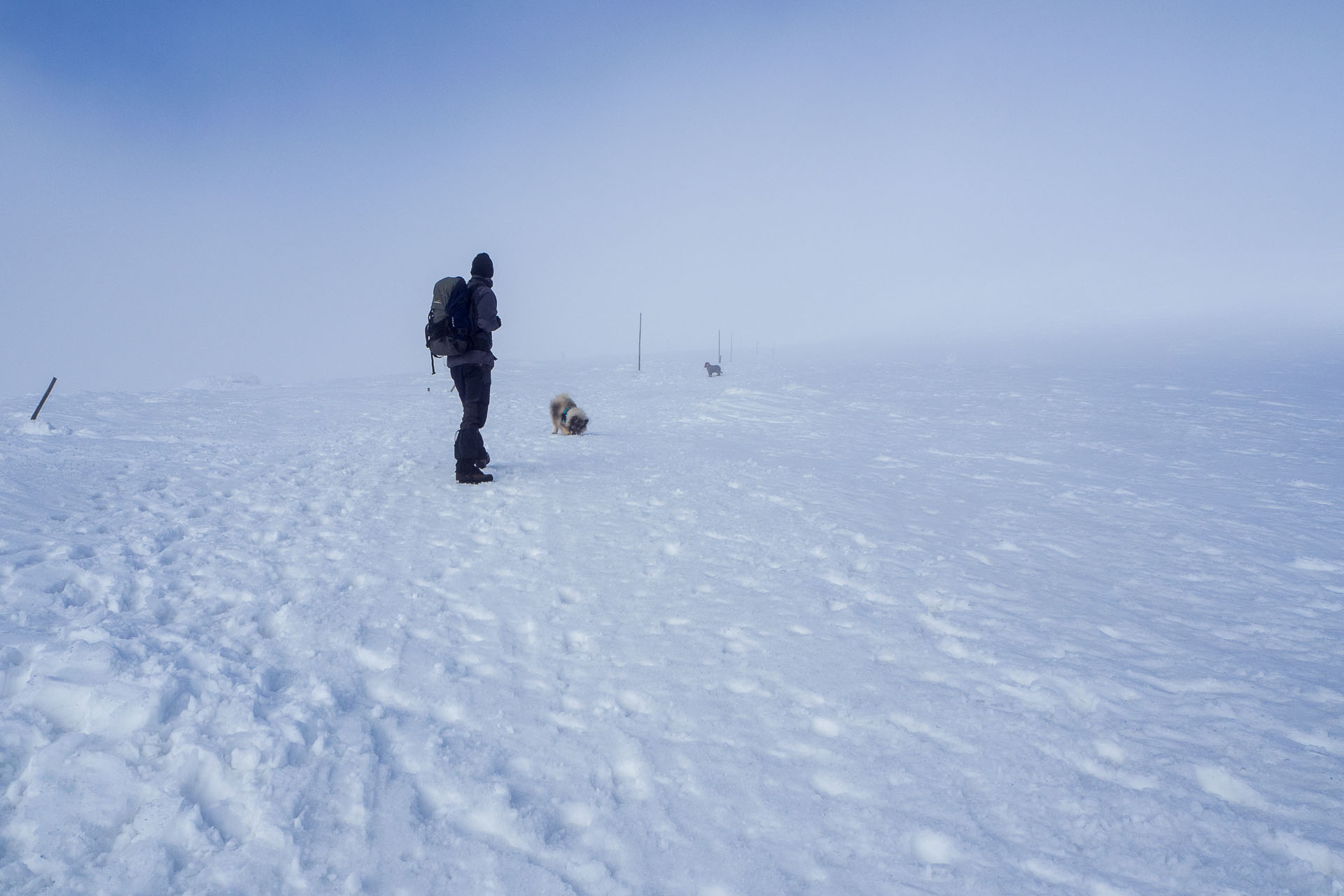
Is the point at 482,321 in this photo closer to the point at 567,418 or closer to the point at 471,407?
the point at 471,407

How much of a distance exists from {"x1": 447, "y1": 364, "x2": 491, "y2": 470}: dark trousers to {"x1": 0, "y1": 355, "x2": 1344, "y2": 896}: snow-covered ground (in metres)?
0.39

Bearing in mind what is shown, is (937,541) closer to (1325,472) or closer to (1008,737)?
(1008,737)

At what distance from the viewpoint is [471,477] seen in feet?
Answer: 24.5

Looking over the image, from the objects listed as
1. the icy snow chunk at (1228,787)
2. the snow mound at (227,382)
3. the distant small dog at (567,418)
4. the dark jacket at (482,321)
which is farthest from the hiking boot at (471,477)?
the snow mound at (227,382)

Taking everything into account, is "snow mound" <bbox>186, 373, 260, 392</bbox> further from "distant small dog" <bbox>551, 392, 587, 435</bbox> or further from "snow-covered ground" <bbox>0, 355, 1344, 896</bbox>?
"snow-covered ground" <bbox>0, 355, 1344, 896</bbox>

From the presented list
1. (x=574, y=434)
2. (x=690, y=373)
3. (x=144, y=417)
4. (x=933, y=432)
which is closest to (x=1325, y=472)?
(x=933, y=432)

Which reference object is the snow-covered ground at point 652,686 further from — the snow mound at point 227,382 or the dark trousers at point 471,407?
the snow mound at point 227,382

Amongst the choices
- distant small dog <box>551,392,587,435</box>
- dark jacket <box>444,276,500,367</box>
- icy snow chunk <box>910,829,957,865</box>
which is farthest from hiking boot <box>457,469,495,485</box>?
icy snow chunk <box>910,829,957,865</box>

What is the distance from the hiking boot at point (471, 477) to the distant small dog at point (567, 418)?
3.91 meters

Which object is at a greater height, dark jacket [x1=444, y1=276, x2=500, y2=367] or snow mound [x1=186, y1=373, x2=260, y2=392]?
dark jacket [x1=444, y1=276, x2=500, y2=367]

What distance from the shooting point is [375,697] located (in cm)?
324

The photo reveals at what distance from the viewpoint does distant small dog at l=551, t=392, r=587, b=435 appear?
37.4 feet

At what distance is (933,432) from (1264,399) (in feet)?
47.8

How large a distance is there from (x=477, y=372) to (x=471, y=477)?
1224mm
